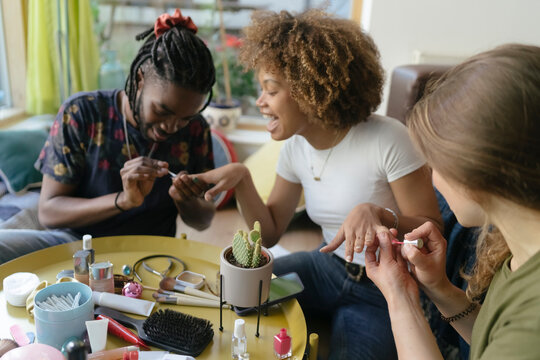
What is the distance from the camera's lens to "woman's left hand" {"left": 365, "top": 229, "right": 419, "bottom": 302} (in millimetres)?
851

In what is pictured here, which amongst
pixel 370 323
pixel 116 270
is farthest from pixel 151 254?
pixel 370 323

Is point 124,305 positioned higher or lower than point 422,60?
lower

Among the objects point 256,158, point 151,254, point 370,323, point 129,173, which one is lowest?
point 256,158

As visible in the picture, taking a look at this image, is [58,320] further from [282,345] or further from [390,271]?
[390,271]

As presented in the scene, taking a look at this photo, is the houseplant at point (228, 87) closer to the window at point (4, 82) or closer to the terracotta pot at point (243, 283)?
the window at point (4, 82)

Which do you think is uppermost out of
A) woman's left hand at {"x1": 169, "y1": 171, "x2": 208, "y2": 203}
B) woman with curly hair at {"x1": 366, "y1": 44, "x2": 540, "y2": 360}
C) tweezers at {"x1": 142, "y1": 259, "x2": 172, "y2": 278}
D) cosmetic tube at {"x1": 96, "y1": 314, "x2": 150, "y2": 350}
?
woman with curly hair at {"x1": 366, "y1": 44, "x2": 540, "y2": 360}

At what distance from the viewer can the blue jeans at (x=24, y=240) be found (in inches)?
46.5

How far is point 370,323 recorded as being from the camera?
45.1 inches

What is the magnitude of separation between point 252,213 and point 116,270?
0.43 m

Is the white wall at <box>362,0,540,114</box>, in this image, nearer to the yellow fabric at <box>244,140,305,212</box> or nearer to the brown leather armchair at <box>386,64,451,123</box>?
the brown leather armchair at <box>386,64,451,123</box>

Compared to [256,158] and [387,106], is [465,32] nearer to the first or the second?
[387,106]

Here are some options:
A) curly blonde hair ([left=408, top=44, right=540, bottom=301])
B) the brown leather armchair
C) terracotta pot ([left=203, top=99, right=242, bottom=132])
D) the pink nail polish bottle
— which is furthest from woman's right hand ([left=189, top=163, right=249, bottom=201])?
terracotta pot ([left=203, top=99, right=242, bottom=132])

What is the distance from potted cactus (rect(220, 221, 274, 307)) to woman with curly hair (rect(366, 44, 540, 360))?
9.5 inches

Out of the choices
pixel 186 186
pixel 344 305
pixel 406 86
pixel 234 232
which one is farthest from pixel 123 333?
pixel 406 86
